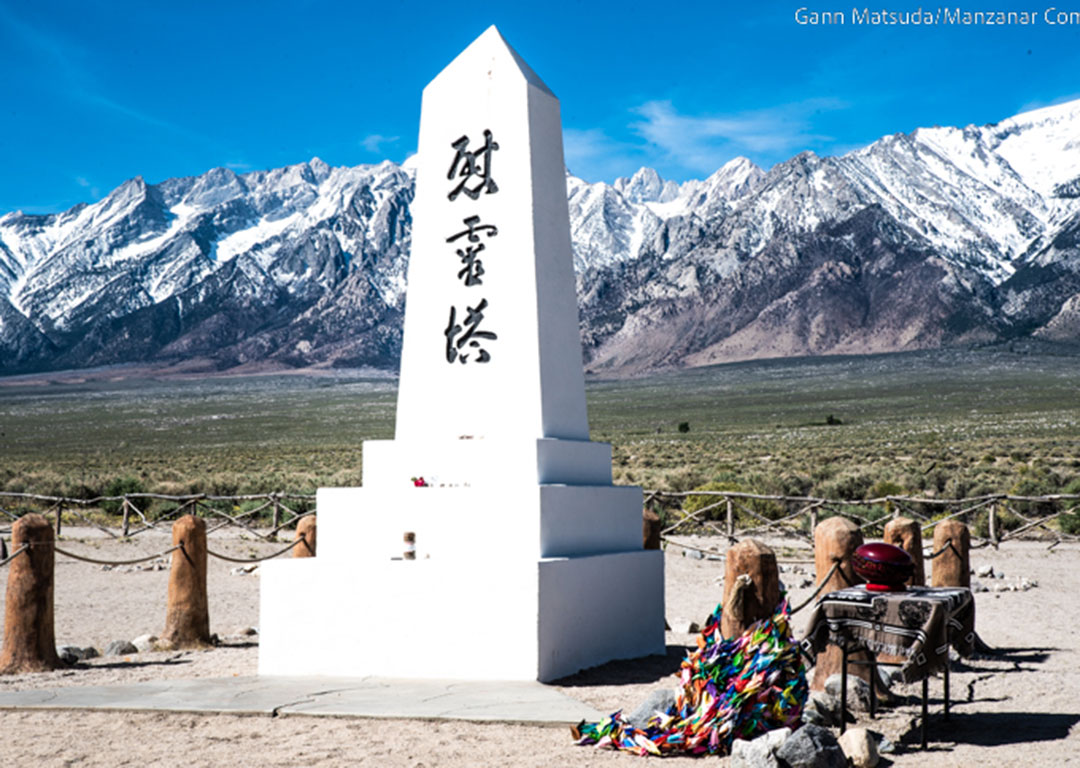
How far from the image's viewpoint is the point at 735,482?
26812 millimetres

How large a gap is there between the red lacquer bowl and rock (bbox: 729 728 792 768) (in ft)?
3.53

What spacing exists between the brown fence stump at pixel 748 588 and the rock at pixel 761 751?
1.44m

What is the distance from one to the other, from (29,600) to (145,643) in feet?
5.06

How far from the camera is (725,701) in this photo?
550 centimetres

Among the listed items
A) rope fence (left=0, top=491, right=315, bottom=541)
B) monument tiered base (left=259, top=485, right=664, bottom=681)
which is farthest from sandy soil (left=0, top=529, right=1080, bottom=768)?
rope fence (left=0, top=491, right=315, bottom=541)

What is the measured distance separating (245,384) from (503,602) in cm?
14387

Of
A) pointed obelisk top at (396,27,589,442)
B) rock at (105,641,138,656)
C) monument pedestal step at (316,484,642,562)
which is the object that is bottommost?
rock at (105,641,138,656)


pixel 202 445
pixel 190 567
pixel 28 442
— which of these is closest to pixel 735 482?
pixel 190 567

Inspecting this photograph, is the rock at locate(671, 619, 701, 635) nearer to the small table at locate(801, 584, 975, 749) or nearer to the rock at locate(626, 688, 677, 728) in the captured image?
the small table at locate(801, 584, 975, 749)

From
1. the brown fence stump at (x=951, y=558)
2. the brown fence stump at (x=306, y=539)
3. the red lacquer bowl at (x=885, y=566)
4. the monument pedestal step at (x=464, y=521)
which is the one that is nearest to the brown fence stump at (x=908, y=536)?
the brown fence stump at (x=951, y=558)

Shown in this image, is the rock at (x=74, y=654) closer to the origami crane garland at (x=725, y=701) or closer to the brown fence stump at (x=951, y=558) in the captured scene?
the origami crane garland at (x=725, y=701)

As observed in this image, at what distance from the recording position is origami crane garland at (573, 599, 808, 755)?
5.45 meters

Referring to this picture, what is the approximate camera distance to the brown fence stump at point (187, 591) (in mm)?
9391

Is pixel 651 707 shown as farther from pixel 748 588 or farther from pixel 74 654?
pixel 74 654
